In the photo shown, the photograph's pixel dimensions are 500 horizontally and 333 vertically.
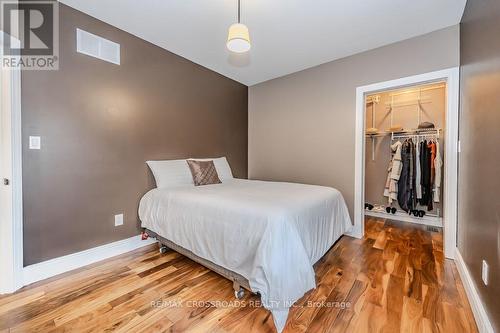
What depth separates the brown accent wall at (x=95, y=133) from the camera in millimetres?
1892

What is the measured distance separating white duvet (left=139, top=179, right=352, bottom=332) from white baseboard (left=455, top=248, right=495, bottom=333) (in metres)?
0.96

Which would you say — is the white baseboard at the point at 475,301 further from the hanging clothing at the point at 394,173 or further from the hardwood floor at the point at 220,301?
the hanging clothing at the point at 394,173

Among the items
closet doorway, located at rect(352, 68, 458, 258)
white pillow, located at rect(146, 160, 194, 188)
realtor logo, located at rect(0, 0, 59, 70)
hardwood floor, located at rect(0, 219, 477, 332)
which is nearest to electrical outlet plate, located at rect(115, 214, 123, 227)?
hardwood floor, located at rect(0, 219, 477, 332)

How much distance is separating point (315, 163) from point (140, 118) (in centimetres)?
250

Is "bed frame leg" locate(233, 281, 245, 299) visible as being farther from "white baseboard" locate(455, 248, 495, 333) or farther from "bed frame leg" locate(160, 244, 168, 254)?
"white baseboard" locate(455, 248, 495, 333)

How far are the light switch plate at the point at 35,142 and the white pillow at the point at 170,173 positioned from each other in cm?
97

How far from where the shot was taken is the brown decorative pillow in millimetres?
2748

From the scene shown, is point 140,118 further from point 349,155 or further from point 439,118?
point 439,118

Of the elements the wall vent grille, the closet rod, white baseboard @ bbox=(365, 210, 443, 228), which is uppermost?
the wall vent grille

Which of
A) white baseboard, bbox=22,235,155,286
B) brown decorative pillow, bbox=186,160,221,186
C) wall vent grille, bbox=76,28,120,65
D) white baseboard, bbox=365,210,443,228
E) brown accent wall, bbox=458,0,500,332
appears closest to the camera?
brown accent wall, bbox=458,0,500,332

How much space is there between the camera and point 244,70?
3496 mm

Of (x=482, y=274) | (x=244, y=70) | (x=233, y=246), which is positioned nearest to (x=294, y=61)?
(x=244, y=70)

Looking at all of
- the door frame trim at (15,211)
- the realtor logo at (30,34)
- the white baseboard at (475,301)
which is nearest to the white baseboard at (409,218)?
the white baseboard at (475,301)

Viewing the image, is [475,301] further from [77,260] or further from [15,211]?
[15,211]
